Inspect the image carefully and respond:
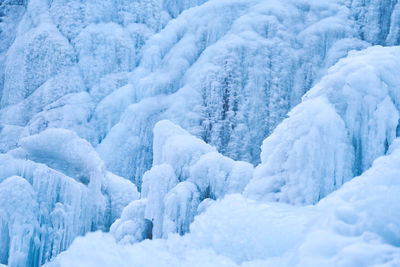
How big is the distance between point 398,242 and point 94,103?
13400 mm

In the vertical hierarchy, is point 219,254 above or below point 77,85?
above

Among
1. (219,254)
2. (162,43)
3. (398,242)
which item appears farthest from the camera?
(162,43)

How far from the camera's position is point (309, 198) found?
425 cm

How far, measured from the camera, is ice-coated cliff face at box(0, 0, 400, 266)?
3.75 m

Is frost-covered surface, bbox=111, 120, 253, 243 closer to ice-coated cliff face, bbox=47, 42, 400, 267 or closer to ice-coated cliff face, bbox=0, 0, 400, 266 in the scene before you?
ice-coated cliff face, bbox=0, 0, 400, 266

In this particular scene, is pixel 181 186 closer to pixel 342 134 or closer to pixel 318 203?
pixel 342 134

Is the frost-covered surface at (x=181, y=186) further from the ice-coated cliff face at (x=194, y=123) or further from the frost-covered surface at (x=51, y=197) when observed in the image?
the frost-covered surface at (x=51, y=197)

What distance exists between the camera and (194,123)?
12.0m

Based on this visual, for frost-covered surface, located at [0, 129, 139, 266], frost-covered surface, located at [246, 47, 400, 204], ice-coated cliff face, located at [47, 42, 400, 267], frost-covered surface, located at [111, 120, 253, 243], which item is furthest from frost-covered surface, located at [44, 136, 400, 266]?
frost-covered surface, located at [0, 129, 139, 266]

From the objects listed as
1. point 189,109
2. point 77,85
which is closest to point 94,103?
point 77,85

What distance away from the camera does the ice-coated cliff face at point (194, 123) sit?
12.3ft

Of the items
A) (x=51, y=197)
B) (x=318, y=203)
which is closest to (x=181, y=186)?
(x=51, y=197)

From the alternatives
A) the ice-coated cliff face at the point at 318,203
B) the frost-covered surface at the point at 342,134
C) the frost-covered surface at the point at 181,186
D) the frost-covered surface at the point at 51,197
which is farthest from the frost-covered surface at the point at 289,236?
the frost-covered surface at the point at 51,197

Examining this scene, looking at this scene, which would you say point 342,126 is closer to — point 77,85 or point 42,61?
point 77,85
